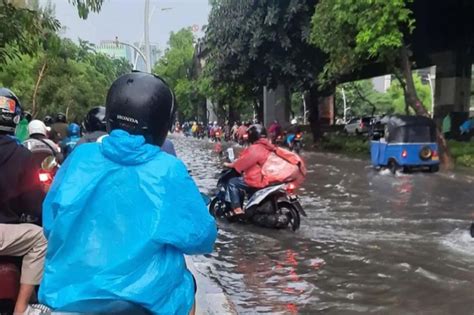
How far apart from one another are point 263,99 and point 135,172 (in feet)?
121

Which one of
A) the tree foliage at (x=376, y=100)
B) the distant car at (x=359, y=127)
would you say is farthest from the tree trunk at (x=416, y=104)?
the tree foliage at (x=376, y=100)

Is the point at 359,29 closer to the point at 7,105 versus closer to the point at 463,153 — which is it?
the point at 463,153

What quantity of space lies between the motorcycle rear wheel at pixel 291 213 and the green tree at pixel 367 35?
27.6 ft

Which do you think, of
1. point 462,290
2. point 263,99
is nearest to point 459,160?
point 462,290

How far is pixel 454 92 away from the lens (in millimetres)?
26516

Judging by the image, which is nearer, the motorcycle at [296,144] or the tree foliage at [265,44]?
the tree foliage at [265,44]

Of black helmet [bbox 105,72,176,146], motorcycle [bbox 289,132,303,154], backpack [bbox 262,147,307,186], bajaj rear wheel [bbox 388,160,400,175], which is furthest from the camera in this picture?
motorcycle [bbox 289,132,303,154]

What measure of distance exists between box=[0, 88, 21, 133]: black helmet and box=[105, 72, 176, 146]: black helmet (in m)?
1.43

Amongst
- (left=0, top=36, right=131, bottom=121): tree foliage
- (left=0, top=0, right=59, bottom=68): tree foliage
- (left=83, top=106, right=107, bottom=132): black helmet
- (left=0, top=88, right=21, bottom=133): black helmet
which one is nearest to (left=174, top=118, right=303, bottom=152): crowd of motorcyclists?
(left=83, top=106, right=107, bottom=132): black helmet

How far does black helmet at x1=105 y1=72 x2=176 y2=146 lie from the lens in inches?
95.4

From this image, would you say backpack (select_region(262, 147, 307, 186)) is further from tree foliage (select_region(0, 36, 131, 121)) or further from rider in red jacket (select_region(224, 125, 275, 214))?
tree foliage (select_region(0, 36, 131, 121))

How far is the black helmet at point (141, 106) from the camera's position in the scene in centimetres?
242

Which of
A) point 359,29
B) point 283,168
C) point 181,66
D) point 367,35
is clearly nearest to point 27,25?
point 283,168

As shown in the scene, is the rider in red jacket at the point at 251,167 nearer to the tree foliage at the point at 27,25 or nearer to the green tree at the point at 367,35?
the tree foliage at the point at 27,25
